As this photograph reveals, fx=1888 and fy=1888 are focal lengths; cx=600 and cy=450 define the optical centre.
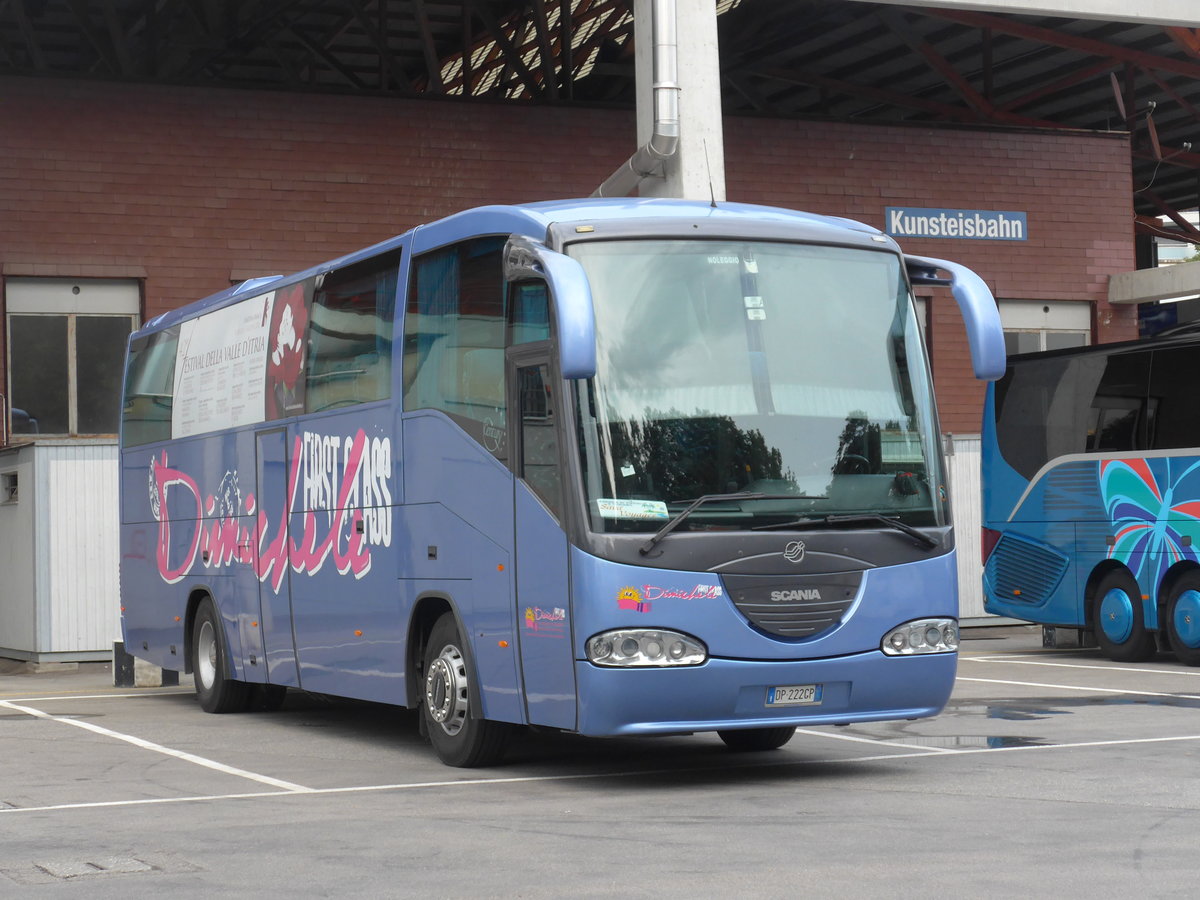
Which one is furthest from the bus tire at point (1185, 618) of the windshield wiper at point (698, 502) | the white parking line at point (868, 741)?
the windshield wiper at point (698, 502)

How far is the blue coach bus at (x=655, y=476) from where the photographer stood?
991 cm

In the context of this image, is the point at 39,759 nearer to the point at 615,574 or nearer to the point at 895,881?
the point at 615,574

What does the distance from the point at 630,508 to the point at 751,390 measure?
98cm

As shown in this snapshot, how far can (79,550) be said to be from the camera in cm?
2181

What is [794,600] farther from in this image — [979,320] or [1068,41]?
[1068,41]

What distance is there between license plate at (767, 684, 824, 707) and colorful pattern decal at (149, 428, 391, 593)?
10.7ft

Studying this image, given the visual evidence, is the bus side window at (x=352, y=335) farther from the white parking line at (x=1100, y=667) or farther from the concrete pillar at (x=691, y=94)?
the white parking line at (x=1100, y=667)

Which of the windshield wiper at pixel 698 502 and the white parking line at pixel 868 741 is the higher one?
the windshield wiper at pixel 698 502

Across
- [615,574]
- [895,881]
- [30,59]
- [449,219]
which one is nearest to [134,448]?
[449,219]

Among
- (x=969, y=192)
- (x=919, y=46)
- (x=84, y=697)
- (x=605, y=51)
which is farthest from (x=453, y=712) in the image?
(x=605, y=51)

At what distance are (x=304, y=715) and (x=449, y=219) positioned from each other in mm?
5647

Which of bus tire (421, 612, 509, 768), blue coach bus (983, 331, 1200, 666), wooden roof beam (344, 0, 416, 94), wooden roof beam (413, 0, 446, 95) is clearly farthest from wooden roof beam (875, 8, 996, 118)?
bus tire (421, 612, 509, 768)

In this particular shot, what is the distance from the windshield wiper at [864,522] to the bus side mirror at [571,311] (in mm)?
1454

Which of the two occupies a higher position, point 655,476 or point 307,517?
point 655,476
